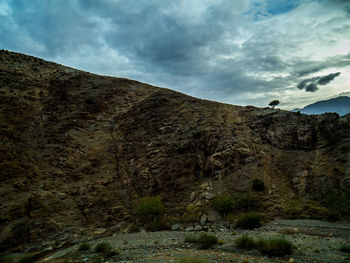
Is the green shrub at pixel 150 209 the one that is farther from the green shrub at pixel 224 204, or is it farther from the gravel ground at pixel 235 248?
the green shrub at pixel 224 204

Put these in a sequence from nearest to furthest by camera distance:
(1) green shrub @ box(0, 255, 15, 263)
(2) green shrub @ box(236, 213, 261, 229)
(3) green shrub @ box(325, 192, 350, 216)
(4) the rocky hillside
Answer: (1) green shrub @ box(0, 255, 15, 263), (3) green shrub @ box(325, 192, 350, 216), (2) green shrub @ box(236, 213, 261, 229), (4) the rocky hillside

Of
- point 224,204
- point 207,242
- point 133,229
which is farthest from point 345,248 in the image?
point 133,229

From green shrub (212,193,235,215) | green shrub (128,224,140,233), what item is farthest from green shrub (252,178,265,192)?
green shrub (128,224,140,233)

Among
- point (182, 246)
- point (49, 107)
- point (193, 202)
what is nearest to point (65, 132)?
point (49, 107)

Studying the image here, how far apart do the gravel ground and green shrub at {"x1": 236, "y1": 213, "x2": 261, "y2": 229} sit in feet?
2.47

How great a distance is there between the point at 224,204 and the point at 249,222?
3.01 metres

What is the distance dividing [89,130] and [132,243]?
71.2 ft

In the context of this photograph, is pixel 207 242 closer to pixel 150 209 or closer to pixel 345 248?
pixel 345 248

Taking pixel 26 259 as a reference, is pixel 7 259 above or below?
below

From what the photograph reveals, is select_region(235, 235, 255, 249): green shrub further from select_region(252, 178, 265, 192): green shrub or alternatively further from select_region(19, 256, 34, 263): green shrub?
select_region(19, 256, 34, 263): green shrub

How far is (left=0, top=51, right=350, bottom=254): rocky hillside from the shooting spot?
19438 mm

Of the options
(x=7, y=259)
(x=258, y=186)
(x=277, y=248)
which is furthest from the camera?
(x=258, y=186)

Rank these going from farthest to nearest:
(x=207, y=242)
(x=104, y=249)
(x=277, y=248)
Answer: (x=104, y=249)
(x=207, y=242)
(x=277, y=248)

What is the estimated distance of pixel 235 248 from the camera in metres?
12.0
